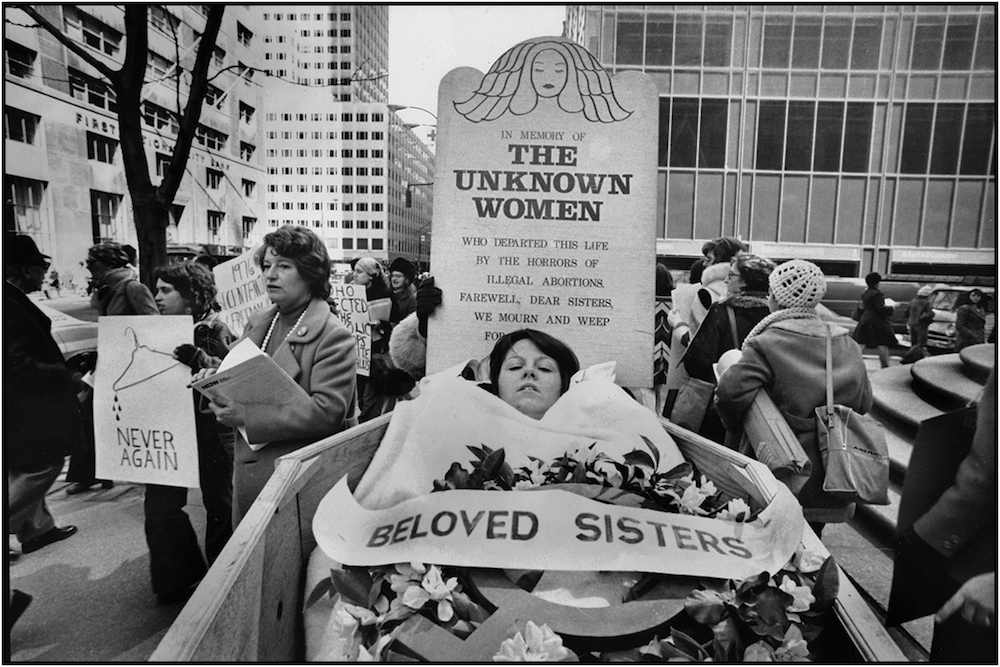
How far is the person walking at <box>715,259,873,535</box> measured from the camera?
1.98 meters

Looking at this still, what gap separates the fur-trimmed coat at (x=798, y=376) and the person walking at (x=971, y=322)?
14.5 inches

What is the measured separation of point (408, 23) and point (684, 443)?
63.1 inches

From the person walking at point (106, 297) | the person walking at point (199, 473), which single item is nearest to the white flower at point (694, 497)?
the person walking at point (199, 473)

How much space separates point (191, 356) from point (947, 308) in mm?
2418

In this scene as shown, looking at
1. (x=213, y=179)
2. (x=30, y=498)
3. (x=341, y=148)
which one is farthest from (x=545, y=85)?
(x=30, y=498)

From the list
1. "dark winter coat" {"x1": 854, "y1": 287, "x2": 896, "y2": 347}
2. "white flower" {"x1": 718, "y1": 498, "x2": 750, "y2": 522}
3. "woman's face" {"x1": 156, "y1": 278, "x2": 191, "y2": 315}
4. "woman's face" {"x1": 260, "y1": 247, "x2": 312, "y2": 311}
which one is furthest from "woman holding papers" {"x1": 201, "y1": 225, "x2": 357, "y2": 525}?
"dark winter coat" {"x1": 854, "y1": 287, "x2": 896, "y2": 347}

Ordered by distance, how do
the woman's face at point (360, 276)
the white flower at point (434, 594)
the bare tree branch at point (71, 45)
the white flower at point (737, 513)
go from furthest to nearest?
the woman's face at point (360, 276), the bare tree branch at point (71, 45), the white flower at point (737, 513), the white flower at point (434, 594)

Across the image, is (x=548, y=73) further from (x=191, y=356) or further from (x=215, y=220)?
(x=191, y=356)

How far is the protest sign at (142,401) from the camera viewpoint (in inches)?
78.0

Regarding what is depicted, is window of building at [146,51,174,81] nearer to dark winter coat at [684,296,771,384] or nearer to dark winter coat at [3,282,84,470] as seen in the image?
dark winter coat at [3,282,84,470]

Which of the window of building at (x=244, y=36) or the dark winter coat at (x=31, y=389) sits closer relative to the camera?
the dark winter coat at (x=31, y=389)

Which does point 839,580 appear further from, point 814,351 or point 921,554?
point 814,351

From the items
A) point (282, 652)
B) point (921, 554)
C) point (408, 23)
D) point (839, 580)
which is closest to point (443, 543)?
point (282, 652)

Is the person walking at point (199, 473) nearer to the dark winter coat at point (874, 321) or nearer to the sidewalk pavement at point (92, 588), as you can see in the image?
the sidewalk pavement at point (92, 588)
